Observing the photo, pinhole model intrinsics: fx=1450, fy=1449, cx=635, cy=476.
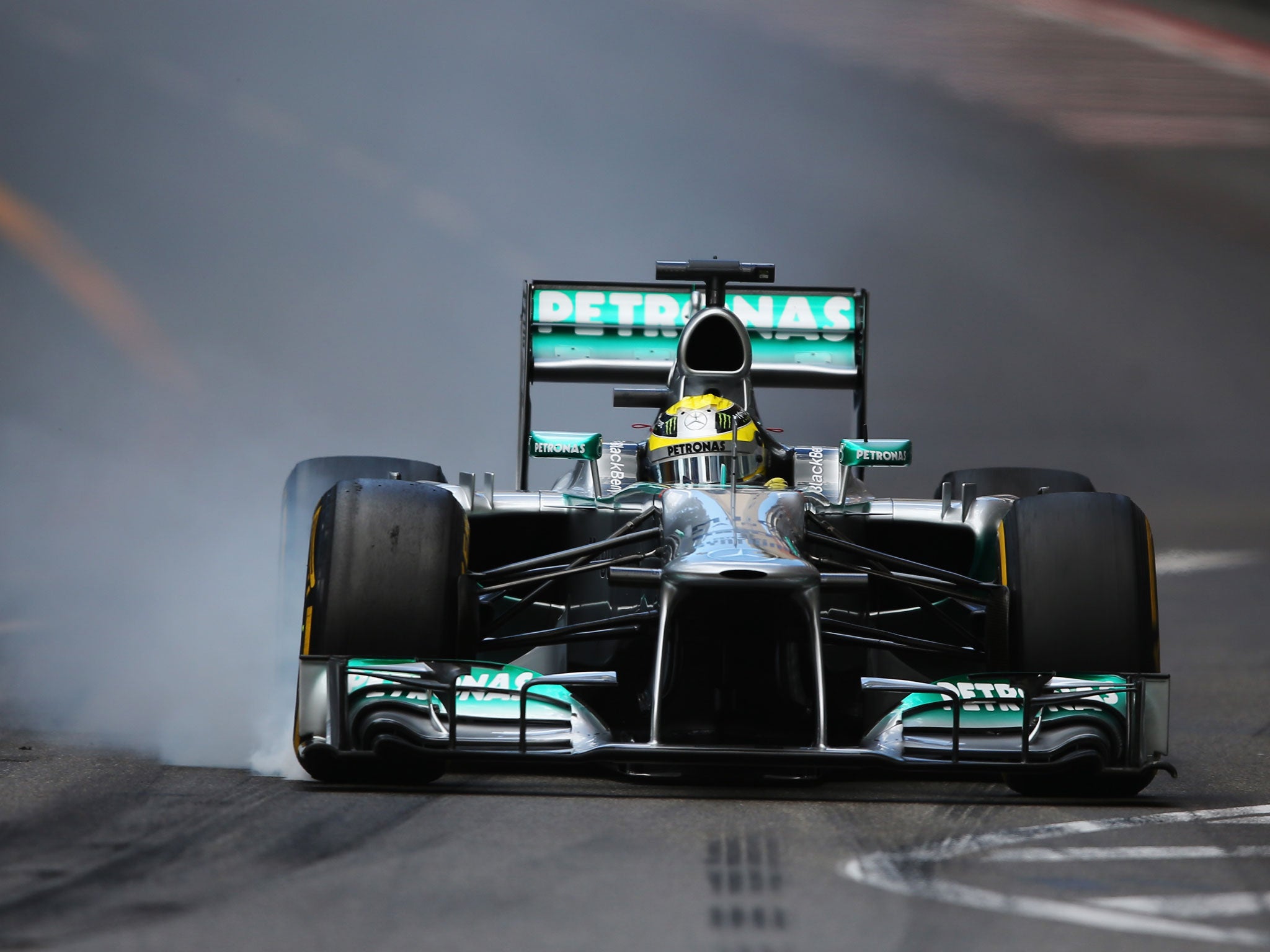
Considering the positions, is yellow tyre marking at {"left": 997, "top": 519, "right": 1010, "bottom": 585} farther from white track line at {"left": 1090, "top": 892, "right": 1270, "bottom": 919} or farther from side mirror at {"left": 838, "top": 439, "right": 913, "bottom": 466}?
white track line at {"left": 1090, "top": 892, "right": 1270, "bottom": 919}

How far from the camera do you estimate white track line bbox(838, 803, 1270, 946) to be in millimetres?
3039

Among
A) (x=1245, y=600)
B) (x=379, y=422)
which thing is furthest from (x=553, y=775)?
(x=1245, y=600)

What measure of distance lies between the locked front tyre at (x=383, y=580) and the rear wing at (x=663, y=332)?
3.39 meters

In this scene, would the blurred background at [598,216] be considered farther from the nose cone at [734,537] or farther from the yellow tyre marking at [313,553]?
the nose cone at [734,537]

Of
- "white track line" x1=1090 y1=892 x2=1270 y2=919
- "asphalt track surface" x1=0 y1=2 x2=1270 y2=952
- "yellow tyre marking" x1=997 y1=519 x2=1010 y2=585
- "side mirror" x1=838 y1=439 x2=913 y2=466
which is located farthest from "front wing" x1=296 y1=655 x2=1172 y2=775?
"asphalt track surface" x1=0 y1=2 x2=1270 y2=952

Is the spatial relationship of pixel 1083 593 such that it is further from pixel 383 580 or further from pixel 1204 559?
pixel 1204 559

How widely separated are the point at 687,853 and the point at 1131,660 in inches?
104

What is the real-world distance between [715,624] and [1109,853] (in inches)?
72.8

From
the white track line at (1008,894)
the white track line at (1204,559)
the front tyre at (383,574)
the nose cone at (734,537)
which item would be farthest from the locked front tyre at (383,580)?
the white track line at (1204,559)

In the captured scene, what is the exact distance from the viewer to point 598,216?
16031 millimetres

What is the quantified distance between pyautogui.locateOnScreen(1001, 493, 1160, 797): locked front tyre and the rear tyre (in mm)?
2360

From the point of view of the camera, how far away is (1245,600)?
15328mm

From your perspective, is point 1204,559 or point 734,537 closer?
point 734,537

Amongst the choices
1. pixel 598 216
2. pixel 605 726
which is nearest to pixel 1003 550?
pixel 605 726
